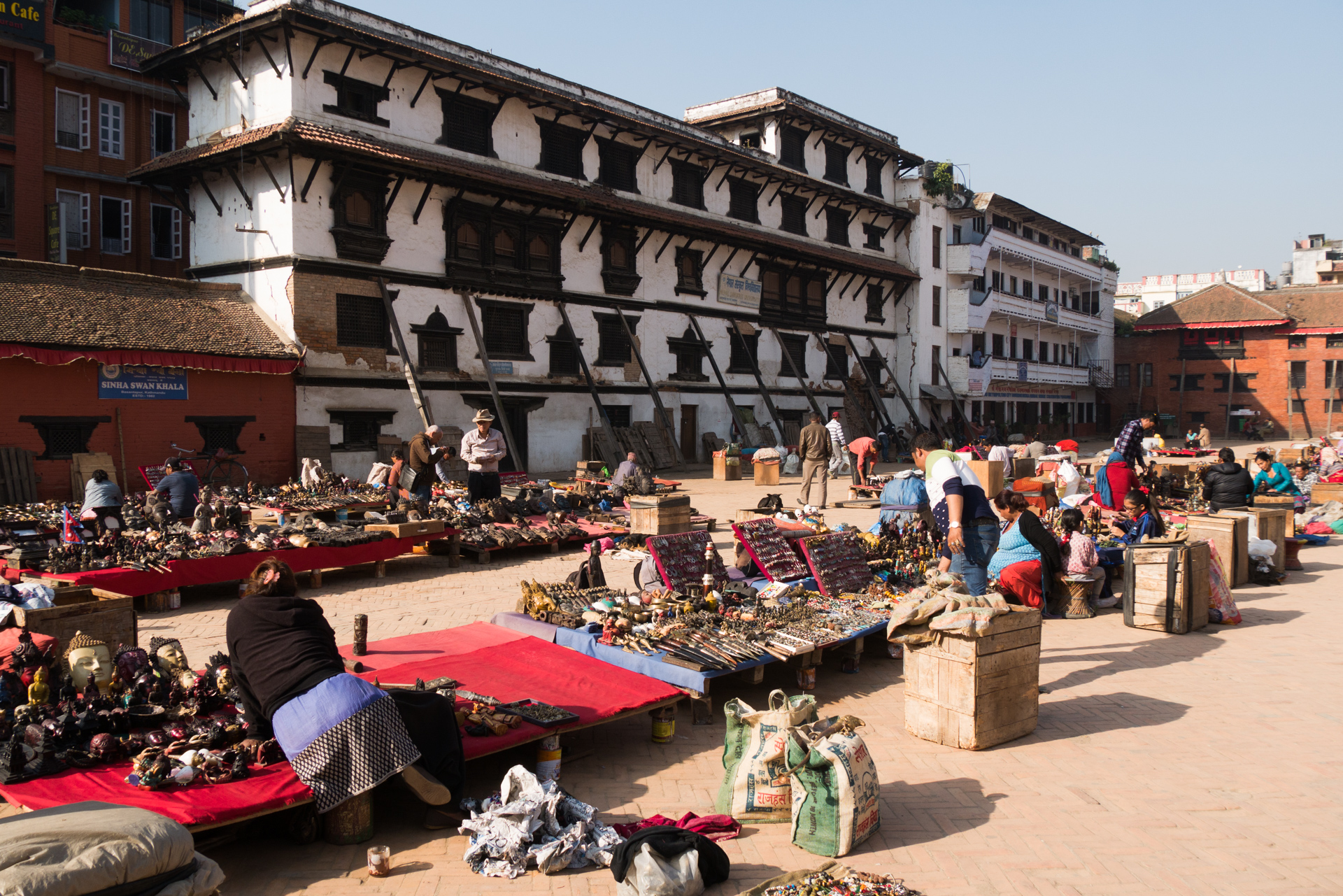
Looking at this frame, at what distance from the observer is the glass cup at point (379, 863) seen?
4.46m

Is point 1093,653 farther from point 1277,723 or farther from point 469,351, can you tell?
point 469,351

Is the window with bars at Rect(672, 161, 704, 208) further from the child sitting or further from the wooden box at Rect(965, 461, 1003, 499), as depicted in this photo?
the child sitting

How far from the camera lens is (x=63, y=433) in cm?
1647

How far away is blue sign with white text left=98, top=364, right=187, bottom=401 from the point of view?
1694 cm

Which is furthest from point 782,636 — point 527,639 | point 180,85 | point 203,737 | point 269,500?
point 180,85

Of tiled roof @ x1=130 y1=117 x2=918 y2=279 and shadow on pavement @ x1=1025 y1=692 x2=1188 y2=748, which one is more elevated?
tiled roof @ x1=130 y1=117 x2=918 y2=279

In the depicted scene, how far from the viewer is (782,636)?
7.54 metres

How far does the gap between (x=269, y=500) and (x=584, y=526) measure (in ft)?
17.9

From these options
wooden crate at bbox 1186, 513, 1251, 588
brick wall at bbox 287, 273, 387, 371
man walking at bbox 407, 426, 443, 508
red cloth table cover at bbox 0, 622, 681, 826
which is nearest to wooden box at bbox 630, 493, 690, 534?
man walking at bbox 407, 426, 443, 508

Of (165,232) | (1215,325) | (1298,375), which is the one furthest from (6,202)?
(1298,375)

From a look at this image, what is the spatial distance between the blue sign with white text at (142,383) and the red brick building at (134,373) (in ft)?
0.07

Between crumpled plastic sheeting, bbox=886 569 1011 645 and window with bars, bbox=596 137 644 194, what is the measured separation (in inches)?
920

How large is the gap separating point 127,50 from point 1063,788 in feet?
97.4

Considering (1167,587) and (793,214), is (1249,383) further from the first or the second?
(1167,587)
